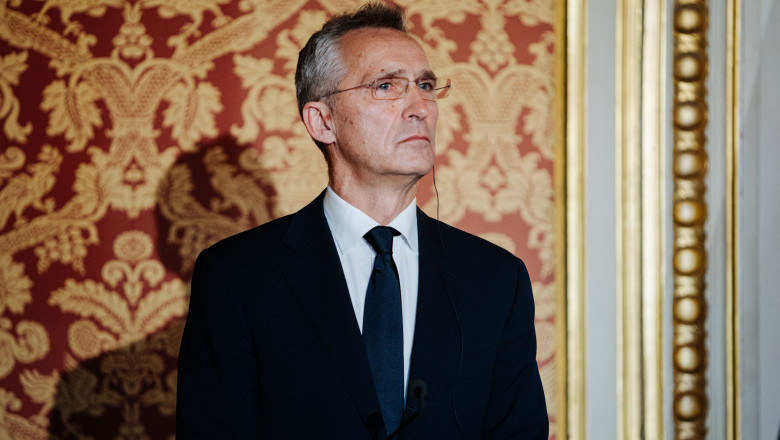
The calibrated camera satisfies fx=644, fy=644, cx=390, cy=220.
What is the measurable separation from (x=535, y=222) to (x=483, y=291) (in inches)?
21.5

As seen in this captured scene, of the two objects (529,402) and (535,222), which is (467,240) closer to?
(529,402)

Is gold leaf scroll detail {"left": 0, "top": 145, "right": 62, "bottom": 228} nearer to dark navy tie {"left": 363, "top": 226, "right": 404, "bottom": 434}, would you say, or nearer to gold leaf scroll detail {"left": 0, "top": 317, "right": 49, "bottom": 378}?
gold leaf scroll detail {"left": 0, "top": 317, "right": 49, "bottom": 378}

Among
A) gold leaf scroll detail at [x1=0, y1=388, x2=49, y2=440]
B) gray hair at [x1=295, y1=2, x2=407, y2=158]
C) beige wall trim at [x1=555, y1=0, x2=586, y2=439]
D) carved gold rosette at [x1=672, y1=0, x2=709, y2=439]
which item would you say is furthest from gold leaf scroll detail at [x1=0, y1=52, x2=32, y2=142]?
carved gold rosette at [x1=672, y1=0, x2=709, y2=439]

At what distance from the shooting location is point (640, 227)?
1.61m

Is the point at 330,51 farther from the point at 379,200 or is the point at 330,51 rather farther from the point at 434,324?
the point at 434,324

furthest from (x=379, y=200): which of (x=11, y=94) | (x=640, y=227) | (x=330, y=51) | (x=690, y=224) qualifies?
(x=11, y=94)

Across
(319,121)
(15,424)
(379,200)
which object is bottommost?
(15,424)

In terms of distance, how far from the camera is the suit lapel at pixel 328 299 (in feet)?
3.16

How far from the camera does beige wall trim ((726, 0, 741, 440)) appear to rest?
1618 millimetres

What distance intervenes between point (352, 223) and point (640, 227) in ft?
2.82

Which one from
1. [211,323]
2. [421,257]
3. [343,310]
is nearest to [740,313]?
[421,257]

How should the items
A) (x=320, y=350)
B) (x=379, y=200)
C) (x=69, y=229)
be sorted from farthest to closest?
(x=69, y=229)
(x=379, y=200)
(x=320, y=350)

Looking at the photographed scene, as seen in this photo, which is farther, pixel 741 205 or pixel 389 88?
pixel 741 205

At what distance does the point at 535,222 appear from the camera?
1624 mm
